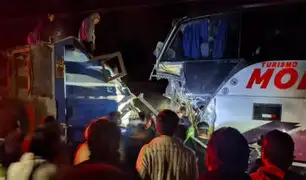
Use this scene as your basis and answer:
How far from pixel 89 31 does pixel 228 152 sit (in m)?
2.60

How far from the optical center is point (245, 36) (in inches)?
118

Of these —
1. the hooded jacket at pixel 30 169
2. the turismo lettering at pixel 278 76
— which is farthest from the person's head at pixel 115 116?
the hooded jacket at pixel 30 169

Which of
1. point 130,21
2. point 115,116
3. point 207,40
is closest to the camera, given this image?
point 207,40

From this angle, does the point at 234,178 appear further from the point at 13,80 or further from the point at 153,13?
the point at 13,80

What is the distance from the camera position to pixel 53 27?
3969 millimetres

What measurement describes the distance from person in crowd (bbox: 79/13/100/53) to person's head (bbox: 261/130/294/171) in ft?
8.16

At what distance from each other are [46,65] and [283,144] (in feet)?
9.61

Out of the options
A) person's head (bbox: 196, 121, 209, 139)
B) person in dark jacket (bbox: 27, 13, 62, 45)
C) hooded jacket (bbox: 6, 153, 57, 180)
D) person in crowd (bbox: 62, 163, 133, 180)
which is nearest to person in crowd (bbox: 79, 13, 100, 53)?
person in dark jacket (bbox: 27, 13, 62, 45)

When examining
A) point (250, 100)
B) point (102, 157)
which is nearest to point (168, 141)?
point (102, 157)

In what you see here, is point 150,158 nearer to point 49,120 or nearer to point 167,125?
point 167,125

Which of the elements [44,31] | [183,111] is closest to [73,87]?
[44,31]

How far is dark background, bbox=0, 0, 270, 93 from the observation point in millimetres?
3324

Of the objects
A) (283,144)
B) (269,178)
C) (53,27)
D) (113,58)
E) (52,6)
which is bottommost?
(269,178)

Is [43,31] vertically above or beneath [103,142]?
above
